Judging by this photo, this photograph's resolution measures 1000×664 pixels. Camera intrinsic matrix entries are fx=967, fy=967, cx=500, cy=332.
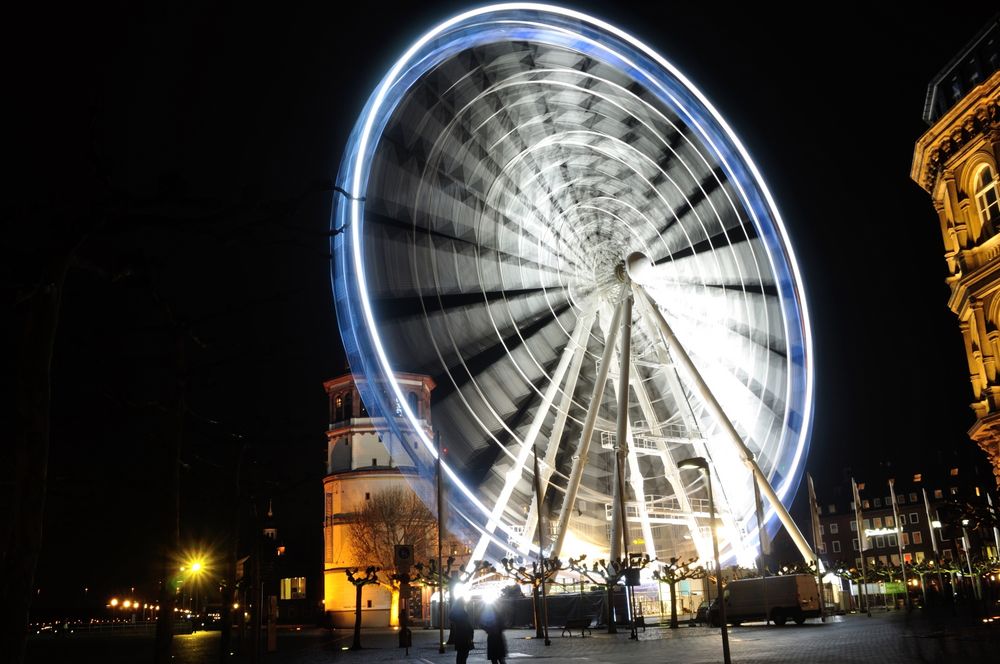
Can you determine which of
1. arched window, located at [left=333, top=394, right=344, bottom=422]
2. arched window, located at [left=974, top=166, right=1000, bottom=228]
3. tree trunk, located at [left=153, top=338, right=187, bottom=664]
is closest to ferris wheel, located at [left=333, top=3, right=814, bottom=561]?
arched window, located at [left=974, top=166, right=1000, bottom=228]

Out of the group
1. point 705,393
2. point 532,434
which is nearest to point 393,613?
point 532,434

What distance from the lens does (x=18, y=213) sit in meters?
7.55

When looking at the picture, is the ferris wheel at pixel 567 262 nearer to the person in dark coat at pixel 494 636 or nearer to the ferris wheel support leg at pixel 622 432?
the ferris wheel support leg at pixel 622 432

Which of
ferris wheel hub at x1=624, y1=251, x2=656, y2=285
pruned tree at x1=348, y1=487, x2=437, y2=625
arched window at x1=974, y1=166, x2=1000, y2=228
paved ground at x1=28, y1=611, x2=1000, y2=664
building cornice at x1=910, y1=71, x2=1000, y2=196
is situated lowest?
paved ground at x1=28, y1=611, x2=1000, y2=664

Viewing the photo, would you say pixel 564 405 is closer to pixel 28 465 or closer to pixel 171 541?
pixel 171 541

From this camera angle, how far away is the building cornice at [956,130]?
101 ft

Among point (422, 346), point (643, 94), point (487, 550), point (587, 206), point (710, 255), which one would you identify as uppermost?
point (643, 94)

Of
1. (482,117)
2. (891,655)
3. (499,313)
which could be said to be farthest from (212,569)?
(891,655)

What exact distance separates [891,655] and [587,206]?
800 inches

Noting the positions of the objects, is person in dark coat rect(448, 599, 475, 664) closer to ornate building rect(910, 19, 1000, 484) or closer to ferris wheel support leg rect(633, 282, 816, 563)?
ferris wheel support leg rect(633, 282, 816, 563)

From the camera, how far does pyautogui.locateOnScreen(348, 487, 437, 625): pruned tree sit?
6700cm

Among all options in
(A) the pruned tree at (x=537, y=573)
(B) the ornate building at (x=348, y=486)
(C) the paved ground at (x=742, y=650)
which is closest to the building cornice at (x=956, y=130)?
(C) the paved ground at (x=742, y=650)

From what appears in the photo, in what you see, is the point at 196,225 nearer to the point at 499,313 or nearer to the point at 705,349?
the point at 499,313

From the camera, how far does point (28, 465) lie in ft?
24.3
